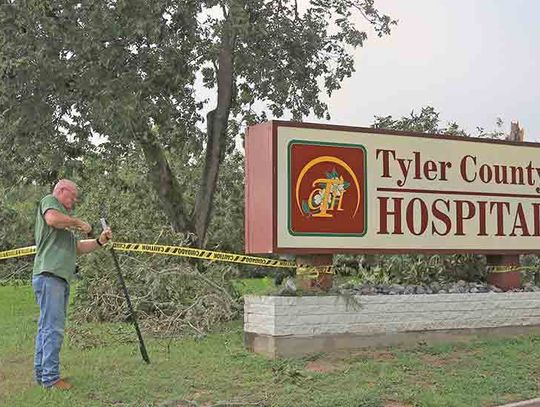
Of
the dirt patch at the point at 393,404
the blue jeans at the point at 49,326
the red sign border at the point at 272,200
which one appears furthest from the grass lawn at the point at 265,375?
the red sign border at the point at 272,200

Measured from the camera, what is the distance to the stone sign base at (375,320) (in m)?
8.02

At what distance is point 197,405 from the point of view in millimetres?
6117

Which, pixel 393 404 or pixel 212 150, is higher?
pixel 212 150

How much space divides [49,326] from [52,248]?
666mm

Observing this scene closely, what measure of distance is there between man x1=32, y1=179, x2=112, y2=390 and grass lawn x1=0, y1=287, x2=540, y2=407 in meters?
0.24

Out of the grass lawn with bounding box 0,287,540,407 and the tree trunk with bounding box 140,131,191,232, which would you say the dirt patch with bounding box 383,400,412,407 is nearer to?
the grass lawn with bounding box 0,287,540,407

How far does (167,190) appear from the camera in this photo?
14.3 meters

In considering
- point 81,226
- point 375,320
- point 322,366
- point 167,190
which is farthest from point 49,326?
point 167,190

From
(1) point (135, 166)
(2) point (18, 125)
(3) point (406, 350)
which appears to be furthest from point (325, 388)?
(1) point (135, 166)

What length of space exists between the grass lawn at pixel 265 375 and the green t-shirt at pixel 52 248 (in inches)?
40.2

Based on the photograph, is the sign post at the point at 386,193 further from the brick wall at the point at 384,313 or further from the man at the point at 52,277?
the man at the point at 52,277

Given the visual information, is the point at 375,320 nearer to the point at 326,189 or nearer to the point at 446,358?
the point at 446,358

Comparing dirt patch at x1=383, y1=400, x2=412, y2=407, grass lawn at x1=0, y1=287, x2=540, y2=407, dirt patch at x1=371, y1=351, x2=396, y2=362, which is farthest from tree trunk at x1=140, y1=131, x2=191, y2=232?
dirt patch at x1=383, y1=400, x2=412, y2=407

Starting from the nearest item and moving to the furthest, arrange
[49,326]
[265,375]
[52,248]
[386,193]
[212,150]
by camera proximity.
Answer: [49,326], [52,248], [265,375], [386,193], [212,150]
